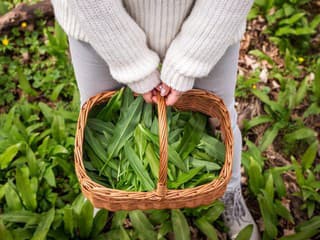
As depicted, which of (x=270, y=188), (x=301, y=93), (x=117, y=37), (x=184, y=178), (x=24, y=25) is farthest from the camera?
(x=24, y=25)

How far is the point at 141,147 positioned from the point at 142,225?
1.61ft

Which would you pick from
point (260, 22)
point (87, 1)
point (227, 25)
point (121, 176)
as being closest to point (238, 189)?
point (121, 176)

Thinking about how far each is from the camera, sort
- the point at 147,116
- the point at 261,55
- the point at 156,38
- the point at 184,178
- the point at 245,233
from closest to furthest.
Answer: the point at 156,38, the point at 184,178, the point at 147,116, the point at 245,233, the point at 261,55

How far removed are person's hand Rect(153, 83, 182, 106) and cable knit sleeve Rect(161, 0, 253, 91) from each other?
0.14 feet

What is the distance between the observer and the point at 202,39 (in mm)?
1375

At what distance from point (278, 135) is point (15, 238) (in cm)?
153

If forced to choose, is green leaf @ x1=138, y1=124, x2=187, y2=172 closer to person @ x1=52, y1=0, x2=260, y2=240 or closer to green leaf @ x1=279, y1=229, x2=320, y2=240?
person @ x1=52, y1=0, x2=260, y2=240

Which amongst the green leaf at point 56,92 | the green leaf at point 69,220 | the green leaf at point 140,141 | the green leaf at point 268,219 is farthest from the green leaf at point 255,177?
the green leaf at point 56,92

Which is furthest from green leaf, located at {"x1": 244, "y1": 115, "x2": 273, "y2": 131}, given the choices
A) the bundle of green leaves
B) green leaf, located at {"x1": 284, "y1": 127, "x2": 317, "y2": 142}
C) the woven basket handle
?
the woven basket handle

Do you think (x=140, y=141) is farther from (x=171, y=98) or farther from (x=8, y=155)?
(x=8, y=155)

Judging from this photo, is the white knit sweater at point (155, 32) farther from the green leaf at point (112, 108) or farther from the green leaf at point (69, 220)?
the green leaf at point (69, 220)

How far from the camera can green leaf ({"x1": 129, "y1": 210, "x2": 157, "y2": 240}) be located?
2.06 meters

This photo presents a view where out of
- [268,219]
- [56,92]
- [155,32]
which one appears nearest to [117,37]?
[155,32]

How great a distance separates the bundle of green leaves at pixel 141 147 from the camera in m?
1.74
